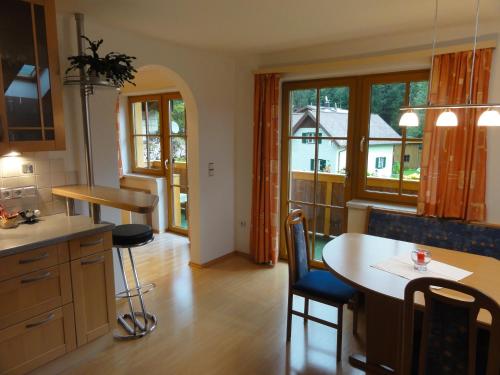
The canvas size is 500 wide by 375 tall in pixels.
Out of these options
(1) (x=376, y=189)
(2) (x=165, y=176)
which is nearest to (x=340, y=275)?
(1) (x=376, y=189)

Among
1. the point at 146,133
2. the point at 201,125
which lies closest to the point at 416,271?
A: the point at 201,125

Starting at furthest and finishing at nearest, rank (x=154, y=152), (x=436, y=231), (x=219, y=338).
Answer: (x=154, y=152)
(x=436, y=231)
(x=219, y=338)

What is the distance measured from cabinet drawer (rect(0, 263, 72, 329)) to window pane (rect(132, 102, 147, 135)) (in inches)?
142

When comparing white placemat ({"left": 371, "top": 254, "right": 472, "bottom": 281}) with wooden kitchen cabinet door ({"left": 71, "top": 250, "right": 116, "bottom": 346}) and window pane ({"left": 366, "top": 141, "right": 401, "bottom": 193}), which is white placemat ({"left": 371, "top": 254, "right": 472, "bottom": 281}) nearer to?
window pane ({"left": 366, "top": 141, "right": 401, "bottom": 193})

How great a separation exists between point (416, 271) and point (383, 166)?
162 centimetres

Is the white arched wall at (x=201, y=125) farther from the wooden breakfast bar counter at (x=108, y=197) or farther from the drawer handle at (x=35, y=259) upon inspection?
the drawer handle at (x=35, y=259)

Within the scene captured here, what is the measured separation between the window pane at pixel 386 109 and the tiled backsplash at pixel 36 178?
2.78 meters

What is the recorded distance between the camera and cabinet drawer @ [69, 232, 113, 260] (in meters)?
2.27

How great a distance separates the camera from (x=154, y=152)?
5480 millimetres

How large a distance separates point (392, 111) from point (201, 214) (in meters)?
2.24

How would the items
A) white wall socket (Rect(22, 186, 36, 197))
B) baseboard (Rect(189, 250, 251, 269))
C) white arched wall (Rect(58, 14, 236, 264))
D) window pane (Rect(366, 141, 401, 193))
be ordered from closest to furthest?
white wall socket (Rect(22, 186, 36, 197)), white arched wall (Rect(58, 14, 236, 264)), window pane (Rect(366, 141, 401, 193)), baseboard (Rect(189, 250, 251, 269))

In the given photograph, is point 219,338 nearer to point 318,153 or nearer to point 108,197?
point 108,197

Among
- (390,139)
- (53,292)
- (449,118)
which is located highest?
(449,118)

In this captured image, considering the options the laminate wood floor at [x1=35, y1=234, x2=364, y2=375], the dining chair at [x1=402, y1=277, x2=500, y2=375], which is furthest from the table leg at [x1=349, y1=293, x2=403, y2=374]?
the dining chair at [x1=402, y1=277, x2=500, y2=375]
